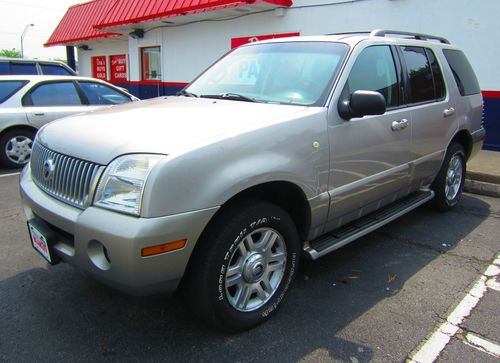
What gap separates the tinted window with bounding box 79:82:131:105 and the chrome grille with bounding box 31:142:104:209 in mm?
5292

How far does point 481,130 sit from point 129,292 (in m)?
4.93

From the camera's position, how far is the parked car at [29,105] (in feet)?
23.2

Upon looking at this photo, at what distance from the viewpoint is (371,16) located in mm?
8898

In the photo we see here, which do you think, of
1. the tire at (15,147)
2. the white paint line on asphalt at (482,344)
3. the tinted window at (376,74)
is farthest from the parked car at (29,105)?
the white paint line on asphalt at (482,344)

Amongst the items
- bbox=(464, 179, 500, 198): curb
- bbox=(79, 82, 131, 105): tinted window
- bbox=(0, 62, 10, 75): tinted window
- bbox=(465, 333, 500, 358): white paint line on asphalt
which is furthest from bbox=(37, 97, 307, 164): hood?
bbox=(0, 62, 10, 75): tinted window

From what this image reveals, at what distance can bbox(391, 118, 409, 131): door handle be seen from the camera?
3.59 metres

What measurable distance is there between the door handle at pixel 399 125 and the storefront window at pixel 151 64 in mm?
12254

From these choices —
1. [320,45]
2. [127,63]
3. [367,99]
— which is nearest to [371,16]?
[320,45]

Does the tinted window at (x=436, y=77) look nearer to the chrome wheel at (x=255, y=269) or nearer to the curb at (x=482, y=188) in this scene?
the curb at (x=482, y=188)

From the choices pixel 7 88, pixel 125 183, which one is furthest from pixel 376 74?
pixel 7 88

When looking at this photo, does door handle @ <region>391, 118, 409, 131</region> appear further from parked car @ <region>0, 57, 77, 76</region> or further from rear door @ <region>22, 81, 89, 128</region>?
parked car @ <region>0, 57, 77, 76</region>

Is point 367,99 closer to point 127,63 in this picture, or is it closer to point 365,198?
point 365,198

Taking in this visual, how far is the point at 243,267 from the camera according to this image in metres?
2.62

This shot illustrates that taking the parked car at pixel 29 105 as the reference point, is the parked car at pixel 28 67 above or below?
above
